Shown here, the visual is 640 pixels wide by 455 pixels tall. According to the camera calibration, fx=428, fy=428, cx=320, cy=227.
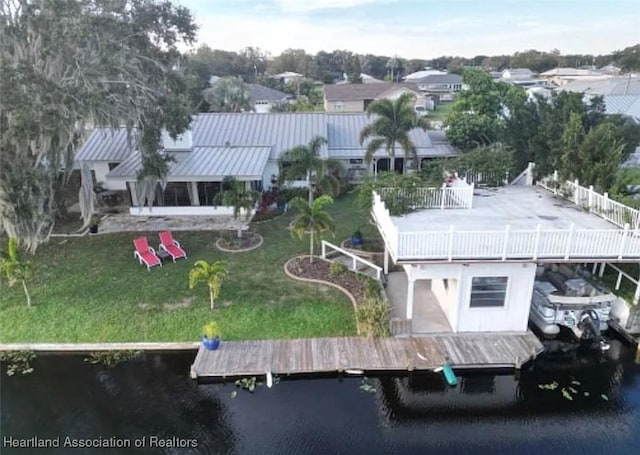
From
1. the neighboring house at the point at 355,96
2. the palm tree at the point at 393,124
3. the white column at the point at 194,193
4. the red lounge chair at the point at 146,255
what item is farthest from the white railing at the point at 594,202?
the neighboring house at the point at 355,96

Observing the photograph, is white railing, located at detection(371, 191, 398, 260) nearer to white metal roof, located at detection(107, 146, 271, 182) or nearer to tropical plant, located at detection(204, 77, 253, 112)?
white metal roof, located at detection(107, 146, 271, 182)

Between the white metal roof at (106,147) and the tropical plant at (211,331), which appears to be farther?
the white metal roof at (106,147)

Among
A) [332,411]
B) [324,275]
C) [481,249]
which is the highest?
[481,249]

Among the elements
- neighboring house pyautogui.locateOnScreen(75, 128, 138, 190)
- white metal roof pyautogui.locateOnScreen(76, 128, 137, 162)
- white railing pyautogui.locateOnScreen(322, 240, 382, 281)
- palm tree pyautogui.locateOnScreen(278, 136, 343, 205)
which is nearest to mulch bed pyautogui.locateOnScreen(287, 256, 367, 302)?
white railing pyautogui.locateOnScreen(322, 240, 382, 281)

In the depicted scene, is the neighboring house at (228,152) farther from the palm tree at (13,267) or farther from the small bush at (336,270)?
the palm tree at (13,267)

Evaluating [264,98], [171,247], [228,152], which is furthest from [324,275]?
[264,98]

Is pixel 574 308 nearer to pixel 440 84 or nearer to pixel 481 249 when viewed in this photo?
pixel 481 249
